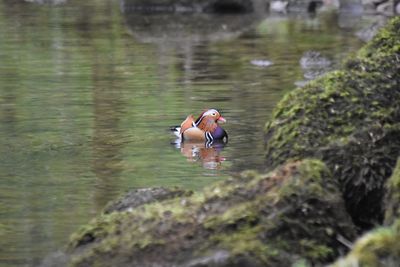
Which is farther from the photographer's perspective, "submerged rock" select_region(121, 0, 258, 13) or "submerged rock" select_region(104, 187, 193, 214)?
"submerged rock" select_region(121, 0, 258, 13)

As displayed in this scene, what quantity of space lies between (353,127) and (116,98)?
725cm

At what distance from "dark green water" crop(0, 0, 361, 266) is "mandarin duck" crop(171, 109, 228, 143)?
0.65 feet

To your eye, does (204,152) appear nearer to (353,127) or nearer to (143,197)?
(353,127)

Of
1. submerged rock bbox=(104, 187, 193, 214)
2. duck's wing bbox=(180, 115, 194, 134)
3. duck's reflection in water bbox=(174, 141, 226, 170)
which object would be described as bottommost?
duck's reflection in water bbox=(174, 141, 226, 170)

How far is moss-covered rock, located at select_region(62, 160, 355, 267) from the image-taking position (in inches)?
234

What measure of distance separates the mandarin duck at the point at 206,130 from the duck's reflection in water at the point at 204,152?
5 cm

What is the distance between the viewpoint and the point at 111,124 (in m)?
12.5

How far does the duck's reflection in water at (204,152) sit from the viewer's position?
10.5 metres

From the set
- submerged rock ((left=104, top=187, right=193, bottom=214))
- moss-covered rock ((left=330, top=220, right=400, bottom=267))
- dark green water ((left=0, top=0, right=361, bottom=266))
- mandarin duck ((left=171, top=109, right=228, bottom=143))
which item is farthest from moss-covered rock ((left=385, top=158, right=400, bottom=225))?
mandarin duck ((left=171, top=109, right=228, bottom=143))

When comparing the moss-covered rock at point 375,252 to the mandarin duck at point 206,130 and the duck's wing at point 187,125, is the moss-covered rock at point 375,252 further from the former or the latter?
Result: the duck's wing at point 187,125

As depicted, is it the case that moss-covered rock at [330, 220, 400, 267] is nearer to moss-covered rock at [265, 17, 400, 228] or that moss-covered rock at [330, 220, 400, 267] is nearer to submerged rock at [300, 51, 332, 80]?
moss-covered rock at [265, 17, 400, 228]

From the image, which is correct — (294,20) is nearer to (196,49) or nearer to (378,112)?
(196,49)

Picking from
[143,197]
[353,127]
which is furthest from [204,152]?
[143,197]

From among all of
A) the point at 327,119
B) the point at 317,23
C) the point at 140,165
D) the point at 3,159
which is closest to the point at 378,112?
the point at 327,119
